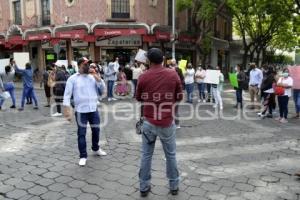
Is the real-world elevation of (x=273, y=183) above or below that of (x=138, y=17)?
below

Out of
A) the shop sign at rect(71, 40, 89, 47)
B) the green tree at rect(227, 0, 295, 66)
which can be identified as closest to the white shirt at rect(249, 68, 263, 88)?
the green tree at rect(227, 0, 295, 66)

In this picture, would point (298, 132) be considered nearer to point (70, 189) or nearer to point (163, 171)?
point (163, 171)

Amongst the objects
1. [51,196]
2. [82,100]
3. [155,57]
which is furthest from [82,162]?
[155,57]

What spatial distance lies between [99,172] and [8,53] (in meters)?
28.6

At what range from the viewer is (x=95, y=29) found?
21.0 m

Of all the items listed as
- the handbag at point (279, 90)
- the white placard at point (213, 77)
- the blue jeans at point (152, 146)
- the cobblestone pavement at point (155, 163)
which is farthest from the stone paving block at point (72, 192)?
the white placard at point (213, 77)

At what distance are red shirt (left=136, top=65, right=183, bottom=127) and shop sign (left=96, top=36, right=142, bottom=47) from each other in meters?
18.2

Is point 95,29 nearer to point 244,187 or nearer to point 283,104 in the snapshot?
point 283,104

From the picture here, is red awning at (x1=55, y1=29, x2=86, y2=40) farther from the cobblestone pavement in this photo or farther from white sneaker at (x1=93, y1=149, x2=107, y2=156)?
white sneaker at (x1=93, y1=149, x2=107, y2=156)

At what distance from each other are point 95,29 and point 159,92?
17406 mm

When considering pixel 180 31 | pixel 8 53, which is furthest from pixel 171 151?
pixel 8 53

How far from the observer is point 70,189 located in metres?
4.80

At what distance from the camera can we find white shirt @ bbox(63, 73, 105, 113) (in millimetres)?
5723

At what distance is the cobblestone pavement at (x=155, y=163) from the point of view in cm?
474
